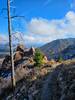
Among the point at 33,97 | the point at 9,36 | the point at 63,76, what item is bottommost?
the point at 33,97

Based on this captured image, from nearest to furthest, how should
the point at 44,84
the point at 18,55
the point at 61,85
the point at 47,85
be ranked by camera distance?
the point at 61,85 → the point at 47,85 → the point at 44,84 → the point at 18,55

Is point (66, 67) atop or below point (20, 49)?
below

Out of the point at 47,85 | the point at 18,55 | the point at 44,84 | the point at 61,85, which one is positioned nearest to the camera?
the point at 61,85

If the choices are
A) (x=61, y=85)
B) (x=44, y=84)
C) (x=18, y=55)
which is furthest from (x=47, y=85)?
(x=18, y=55)

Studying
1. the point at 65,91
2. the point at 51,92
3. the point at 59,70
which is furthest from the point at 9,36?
the point at 65,91

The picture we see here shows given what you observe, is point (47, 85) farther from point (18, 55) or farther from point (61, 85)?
point (18, 55)

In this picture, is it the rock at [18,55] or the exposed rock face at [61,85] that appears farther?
the rock at [18,55]

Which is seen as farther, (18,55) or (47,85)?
(18,55)

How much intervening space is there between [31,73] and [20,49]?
99.5 feet

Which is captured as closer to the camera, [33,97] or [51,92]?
[51,92]

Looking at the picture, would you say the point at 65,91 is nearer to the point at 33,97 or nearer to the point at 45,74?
the point at 33,97

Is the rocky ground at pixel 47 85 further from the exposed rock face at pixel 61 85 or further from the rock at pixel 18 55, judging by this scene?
the rock at pixel 18 55

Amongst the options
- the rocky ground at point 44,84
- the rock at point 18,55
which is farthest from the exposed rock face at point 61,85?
the rock at point 18,55

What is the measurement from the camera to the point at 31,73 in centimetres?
3262
